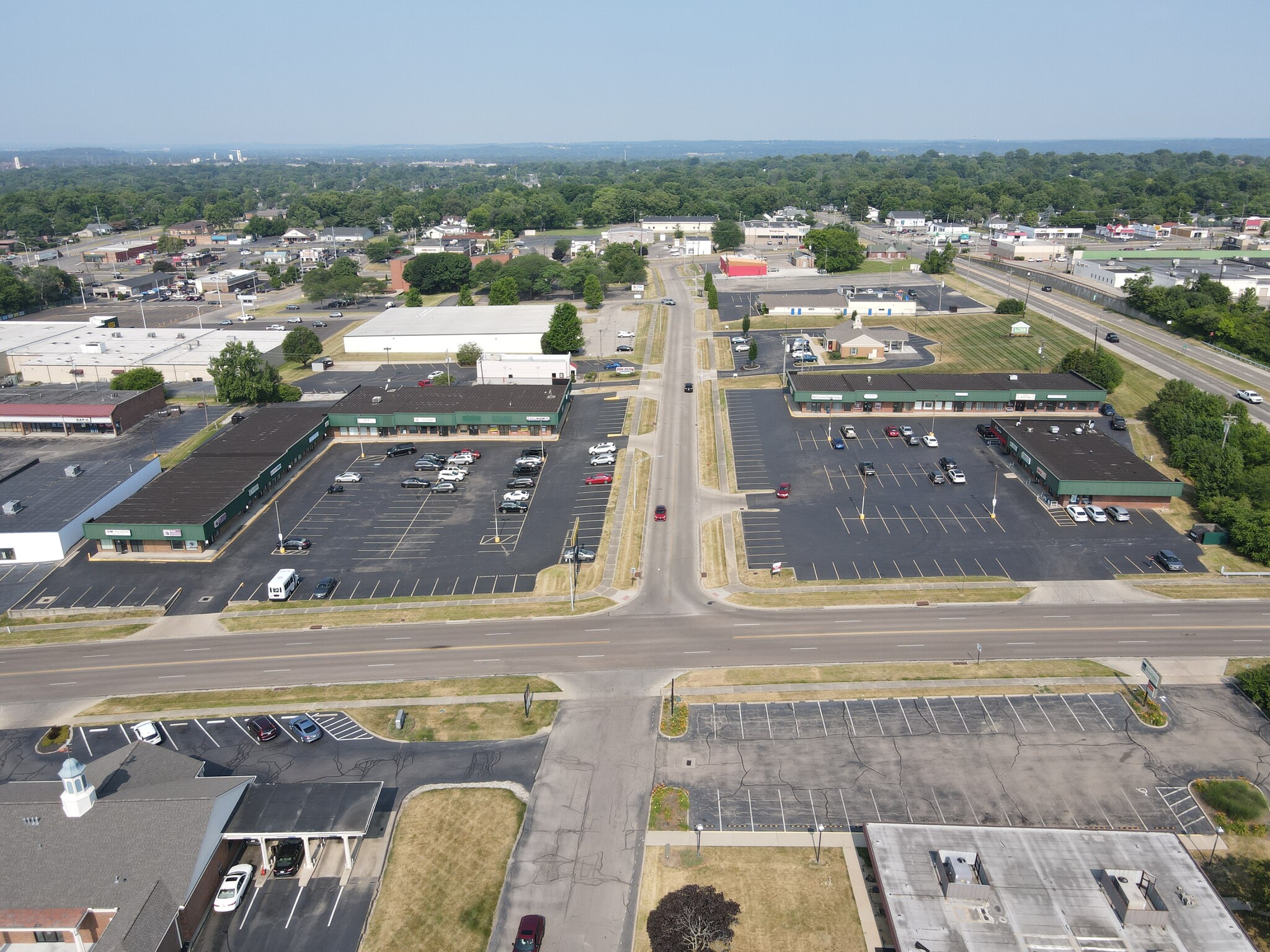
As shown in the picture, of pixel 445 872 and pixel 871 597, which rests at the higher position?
pixel 871 597

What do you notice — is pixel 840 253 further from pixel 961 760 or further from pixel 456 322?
pixel 961 760

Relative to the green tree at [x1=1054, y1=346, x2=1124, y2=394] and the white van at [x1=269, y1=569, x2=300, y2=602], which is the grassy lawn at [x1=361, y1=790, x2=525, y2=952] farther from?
the green tree at [x1=1054, y1=346, x2=1124, y2=394]

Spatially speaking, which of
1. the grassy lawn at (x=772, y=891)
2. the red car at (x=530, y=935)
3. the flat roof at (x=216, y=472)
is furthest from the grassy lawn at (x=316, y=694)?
the flat roof at (x=216, y=472)

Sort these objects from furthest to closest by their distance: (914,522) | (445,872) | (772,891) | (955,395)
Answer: (955,395) < (914,522) < (445,872) < (772,891)

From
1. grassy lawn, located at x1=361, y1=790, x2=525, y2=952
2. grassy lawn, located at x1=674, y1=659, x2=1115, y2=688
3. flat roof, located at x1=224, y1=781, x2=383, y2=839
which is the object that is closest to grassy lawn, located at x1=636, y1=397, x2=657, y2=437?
grassy lawn, located at x1=674, y1=659, x2=1115, y2=688

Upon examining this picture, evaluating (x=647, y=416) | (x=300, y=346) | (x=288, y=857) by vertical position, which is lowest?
(x=288, y=857)

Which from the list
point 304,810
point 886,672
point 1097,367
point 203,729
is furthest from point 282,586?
point 1097,367

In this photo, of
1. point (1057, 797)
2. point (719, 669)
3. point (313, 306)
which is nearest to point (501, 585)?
point (719, 669)
